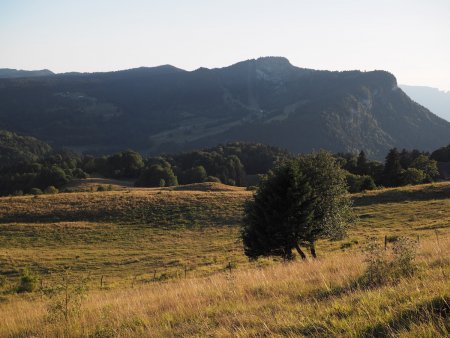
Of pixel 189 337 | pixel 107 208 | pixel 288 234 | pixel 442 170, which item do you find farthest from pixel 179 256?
pixel 442 170

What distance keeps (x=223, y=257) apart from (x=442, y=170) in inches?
3431

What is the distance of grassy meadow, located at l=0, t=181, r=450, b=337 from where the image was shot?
6.30 m

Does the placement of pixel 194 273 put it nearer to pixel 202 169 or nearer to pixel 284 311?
pixel 284 311

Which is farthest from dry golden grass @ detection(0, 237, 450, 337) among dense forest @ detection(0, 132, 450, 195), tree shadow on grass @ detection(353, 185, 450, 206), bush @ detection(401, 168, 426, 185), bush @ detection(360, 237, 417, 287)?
bush @ detection(401, 168, 426, 185)

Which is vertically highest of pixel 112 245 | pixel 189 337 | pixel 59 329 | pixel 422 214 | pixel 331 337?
pixel 331 337

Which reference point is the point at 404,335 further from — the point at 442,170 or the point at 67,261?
the point at 442,170

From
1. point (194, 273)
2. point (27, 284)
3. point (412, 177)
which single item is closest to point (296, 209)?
point (194, 273)

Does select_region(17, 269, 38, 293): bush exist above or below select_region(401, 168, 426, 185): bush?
below

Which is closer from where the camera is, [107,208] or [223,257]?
[223,257]

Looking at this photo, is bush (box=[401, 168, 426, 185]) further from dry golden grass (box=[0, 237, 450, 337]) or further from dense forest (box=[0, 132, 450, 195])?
dry golden grass (box=[0, 237, 450, 337])

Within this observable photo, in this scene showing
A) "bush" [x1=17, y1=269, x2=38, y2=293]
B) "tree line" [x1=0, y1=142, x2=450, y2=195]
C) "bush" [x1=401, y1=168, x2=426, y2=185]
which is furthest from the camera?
"tree line" [x1=0, y1=142, x2=450, y2=195]

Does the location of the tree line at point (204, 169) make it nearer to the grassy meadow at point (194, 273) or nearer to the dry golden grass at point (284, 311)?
the grassy meadow at point (194, 273)

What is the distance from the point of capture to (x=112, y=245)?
4500 centimetres

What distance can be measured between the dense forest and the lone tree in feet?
159
